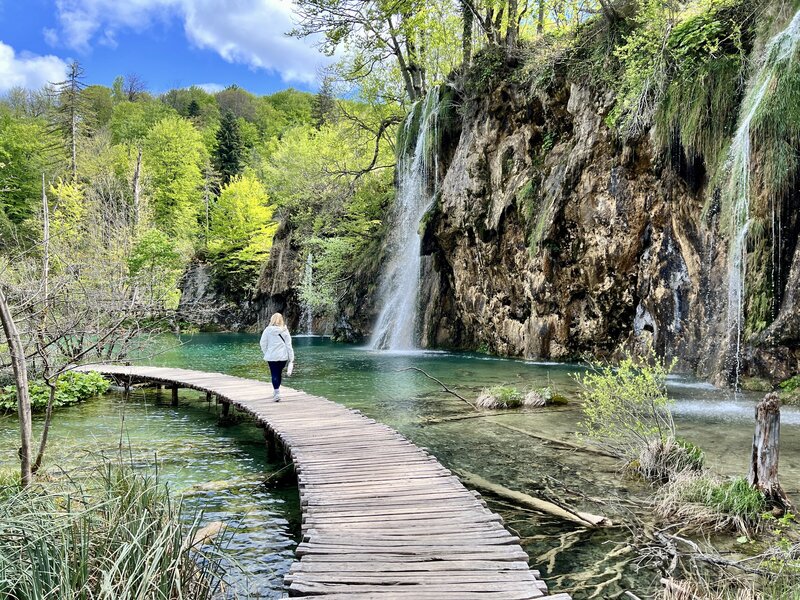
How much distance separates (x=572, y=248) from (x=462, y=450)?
40.1 ft

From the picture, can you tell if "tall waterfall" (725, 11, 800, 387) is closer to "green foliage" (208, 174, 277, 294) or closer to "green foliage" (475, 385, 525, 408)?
"green foliage" (475, 385, 525, 408)

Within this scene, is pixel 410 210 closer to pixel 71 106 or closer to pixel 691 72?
pixel 691 72

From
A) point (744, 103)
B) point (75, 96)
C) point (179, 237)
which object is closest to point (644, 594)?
point (744, 103)

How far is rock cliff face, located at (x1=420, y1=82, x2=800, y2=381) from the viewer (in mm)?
14966

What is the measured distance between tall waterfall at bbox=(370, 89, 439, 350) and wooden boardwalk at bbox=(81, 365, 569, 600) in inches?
738

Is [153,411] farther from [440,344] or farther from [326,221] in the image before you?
[326,221]

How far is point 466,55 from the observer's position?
2427 cm

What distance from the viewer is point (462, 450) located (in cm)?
852

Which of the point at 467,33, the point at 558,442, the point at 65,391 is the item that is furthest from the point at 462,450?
the point at 467,33

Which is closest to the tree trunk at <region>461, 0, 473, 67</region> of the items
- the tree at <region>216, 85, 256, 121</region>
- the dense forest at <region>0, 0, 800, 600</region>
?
the dense forest at <region>0, 0, 800, 600</region>

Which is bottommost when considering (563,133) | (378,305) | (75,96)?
(378,305)

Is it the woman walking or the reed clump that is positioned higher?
the woman walking

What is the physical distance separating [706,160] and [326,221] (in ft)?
74.7

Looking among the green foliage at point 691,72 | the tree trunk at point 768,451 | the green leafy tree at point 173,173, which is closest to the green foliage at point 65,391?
the tree trunk at point 768,451
